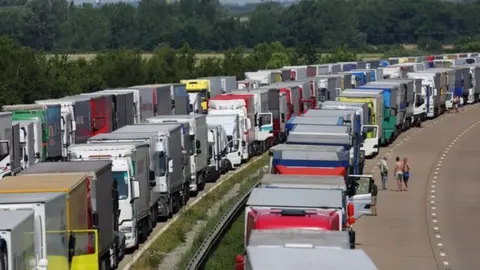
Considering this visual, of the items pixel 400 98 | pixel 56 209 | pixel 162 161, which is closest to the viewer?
pixel 56 209

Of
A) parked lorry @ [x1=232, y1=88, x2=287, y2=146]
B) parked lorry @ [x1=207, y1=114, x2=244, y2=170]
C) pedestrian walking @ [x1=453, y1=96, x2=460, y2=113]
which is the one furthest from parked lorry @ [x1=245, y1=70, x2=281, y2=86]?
parked lorry @ [x1=207, y1=114, x2=244, y2=170]

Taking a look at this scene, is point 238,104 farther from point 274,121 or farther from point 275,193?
point 275,193

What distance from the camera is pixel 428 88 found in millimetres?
80750

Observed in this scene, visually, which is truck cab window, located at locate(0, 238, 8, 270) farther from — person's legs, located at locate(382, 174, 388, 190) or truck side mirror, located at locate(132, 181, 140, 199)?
person's legs, located at locate(382, 174, 388, 190)

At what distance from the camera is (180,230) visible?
35.8 meters

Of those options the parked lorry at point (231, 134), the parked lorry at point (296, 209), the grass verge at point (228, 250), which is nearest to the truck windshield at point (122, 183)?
the grass verge at point (228, 250)

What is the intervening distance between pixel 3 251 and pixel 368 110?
41.1m

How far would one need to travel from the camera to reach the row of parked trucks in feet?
73.4

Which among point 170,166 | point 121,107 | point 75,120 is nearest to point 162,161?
point 170,166

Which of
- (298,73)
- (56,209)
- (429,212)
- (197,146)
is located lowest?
(429,212)

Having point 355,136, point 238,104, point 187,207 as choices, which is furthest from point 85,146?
point 238,104

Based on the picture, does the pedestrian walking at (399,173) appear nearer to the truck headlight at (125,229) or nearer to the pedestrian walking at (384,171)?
the pedestrian walking at (384,171)

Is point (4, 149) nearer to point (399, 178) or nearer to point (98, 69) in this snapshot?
point (399, 178)

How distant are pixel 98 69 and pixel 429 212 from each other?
5270 cm
